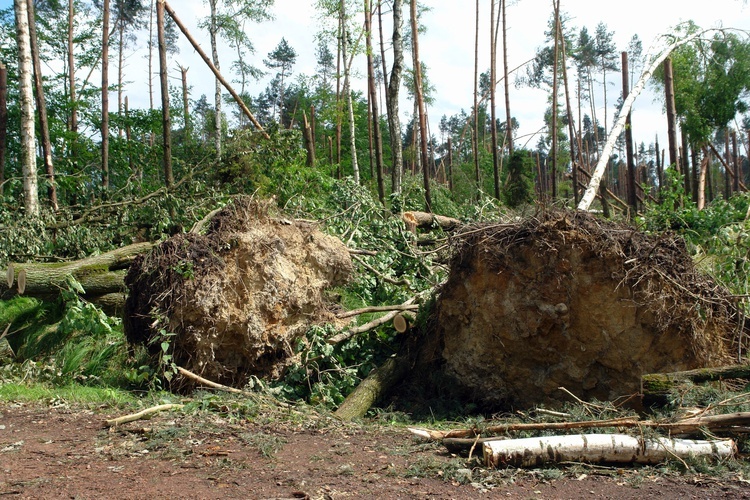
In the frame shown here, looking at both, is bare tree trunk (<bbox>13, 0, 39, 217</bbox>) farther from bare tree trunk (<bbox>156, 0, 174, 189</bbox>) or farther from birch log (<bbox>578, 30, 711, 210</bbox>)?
birch log (<bbox>578, 30, 711, 210</bbox>)

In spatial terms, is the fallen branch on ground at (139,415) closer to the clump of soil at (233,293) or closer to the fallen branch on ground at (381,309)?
the clump of soil at (233,293)

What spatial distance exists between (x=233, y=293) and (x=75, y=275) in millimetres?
2382

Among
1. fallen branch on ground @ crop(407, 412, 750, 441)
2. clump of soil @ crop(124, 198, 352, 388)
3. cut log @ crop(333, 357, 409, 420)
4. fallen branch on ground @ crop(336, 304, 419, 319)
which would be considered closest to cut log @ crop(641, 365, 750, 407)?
fallen branch on ground @ crop(407, 412, 750, 441)

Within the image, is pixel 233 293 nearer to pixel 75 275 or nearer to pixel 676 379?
pixel 75 275

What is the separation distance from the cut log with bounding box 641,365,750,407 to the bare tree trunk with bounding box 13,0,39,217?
8208 mm

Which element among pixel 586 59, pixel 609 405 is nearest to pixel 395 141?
pixel 609 405

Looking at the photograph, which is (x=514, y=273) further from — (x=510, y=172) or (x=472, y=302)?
(x=510, y=172)

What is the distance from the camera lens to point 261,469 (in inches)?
154

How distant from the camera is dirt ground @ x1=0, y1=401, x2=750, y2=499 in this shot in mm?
3525

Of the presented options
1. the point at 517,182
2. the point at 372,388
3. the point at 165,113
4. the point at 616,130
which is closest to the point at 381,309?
the point at 372,388

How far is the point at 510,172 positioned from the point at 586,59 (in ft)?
82.6

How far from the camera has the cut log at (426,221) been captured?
966 centimetres

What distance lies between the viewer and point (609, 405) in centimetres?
493

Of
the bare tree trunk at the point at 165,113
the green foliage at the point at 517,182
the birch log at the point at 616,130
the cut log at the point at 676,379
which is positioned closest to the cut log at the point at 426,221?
the birch log at the point at 616,130
